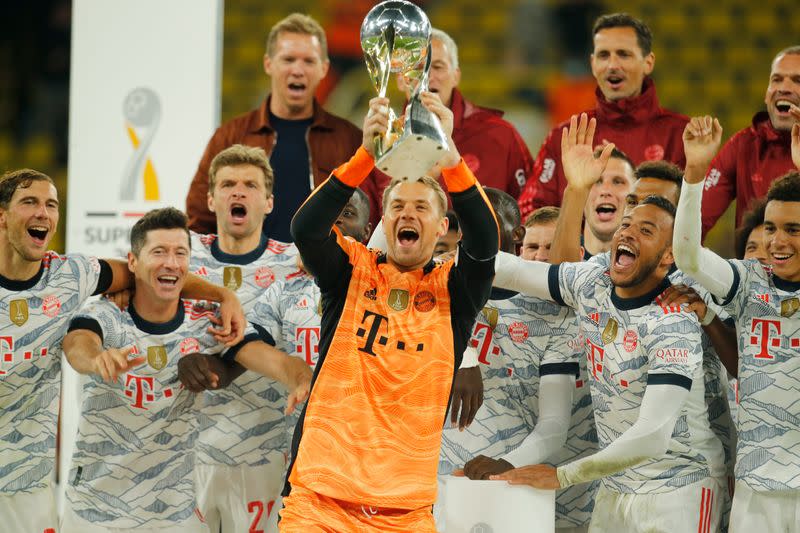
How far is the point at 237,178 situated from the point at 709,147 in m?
2.18

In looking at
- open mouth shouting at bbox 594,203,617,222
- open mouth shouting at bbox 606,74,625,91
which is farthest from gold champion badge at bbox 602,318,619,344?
open mouth shouting at bbox 606,74,625,91

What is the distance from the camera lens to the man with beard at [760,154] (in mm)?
5316

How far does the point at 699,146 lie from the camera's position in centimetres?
423

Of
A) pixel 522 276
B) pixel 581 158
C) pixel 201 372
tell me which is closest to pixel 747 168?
pixel 581 158

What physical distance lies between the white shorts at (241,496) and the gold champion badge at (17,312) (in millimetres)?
1091

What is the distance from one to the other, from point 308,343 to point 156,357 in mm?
660

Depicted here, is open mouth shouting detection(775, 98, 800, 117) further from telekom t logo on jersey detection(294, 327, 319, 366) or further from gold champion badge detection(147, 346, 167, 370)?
gold champion badge detection(147, 346, 167, 370)

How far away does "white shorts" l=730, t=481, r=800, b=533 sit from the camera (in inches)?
169

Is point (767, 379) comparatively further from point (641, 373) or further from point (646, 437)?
point (646, 437)

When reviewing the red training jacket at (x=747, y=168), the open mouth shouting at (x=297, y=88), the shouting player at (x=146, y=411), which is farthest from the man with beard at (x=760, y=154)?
the shouting player at (x=146, y=411)

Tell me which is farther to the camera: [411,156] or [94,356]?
[94,356]

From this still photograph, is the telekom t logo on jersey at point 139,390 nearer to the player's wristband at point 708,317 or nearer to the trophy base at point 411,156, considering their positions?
Result: the trophy base at point 411,156

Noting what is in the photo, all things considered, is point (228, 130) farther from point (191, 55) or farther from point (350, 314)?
point (350, 314)

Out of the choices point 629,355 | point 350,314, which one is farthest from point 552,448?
point 350,314
